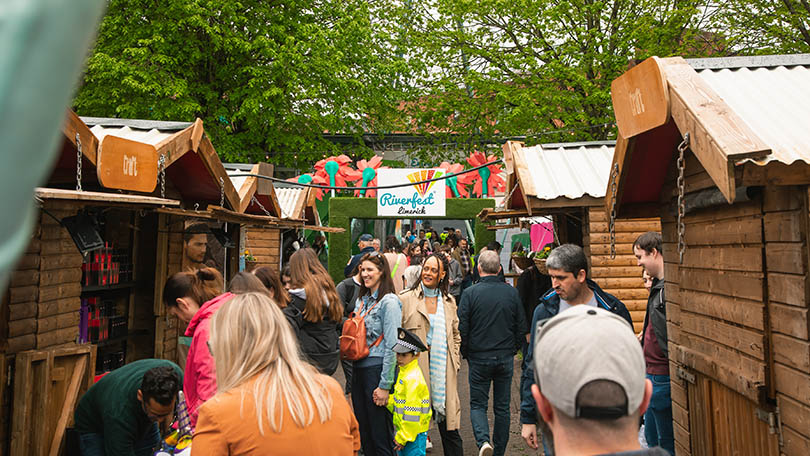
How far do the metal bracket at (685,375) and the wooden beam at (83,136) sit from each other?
5201 mm

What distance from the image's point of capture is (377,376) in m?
5.91

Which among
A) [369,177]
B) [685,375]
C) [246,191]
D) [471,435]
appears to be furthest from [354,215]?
[685,375]

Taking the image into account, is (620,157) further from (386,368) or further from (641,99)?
(386,368)

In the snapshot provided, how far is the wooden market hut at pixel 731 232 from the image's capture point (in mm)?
3049

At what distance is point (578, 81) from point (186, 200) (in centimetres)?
1271

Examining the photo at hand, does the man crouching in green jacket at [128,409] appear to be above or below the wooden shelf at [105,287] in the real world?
below

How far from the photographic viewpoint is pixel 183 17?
18.6 metres

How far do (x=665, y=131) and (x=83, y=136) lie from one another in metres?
4.72

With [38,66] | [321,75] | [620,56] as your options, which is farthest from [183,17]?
[38,66]

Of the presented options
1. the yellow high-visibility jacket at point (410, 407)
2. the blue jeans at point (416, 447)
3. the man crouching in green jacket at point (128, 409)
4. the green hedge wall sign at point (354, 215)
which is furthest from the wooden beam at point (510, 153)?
the green hedge wall sign at point (354, 215)

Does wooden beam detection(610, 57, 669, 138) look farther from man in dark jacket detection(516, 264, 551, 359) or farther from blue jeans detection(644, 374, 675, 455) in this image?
man in dark jacket detection(516, 264, 551, 359)

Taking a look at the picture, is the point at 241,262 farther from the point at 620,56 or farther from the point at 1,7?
the point at 620,56

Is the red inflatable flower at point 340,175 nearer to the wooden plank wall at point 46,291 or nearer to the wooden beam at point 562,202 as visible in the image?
the wooden beam at point 562,202

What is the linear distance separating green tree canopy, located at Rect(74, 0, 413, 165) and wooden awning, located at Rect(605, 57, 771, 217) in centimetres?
1521
